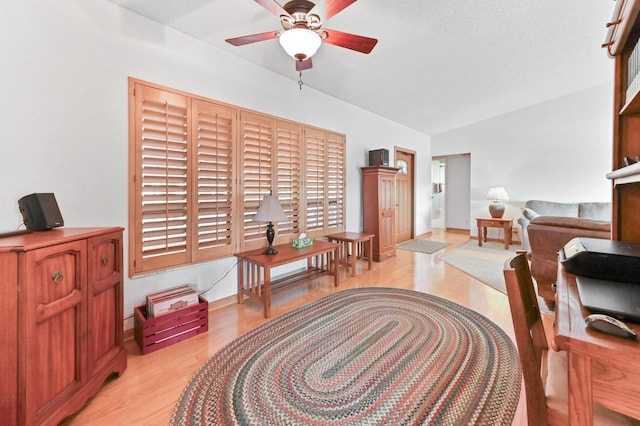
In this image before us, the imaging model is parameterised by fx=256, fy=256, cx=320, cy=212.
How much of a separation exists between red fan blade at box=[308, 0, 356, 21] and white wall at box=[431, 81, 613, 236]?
5.86 metres

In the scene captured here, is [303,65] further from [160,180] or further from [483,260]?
[483,260]

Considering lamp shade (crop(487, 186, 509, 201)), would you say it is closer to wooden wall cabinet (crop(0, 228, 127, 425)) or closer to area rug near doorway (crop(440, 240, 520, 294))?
area rug near doorway (crop(440, 240, 520, 294))

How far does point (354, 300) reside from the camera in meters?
2.74

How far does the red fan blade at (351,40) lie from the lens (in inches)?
70.5

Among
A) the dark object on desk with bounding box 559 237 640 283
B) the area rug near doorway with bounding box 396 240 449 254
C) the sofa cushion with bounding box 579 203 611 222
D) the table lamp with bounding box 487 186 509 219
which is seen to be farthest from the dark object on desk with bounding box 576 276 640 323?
the table lamp with bounding box 487 186 509 219

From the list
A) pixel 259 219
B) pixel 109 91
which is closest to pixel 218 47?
pixel 109 91

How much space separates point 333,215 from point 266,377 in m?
2.62

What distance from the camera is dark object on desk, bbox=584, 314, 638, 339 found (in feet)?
1.64

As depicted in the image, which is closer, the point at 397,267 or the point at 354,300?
the point at 354,300

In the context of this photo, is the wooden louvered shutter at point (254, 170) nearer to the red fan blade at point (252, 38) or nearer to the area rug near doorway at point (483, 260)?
the red fan blade at point (252, 38)

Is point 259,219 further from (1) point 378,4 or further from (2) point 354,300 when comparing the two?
(1) point 378,4

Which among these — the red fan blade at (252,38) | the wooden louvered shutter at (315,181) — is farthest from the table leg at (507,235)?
the red fan blade at (252,38)

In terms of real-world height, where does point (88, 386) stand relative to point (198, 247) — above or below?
below

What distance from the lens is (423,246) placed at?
5.39m
